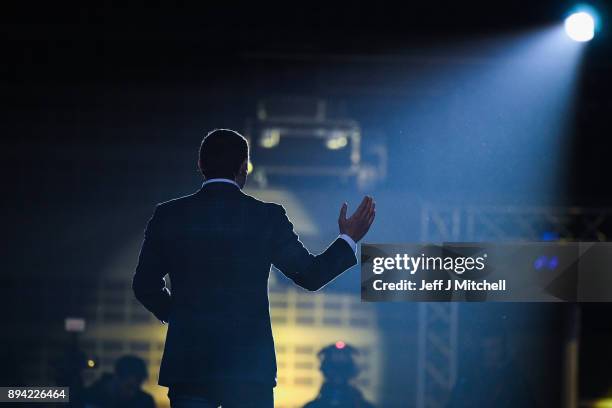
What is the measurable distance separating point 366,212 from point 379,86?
221 inches

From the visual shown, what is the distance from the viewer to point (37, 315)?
10609 mm

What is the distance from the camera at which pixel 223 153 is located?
308 cm

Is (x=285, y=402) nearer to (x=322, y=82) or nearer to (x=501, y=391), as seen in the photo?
(x=322, y=82)

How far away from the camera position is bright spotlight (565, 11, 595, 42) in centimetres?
635

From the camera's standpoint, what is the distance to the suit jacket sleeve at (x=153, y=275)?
310 centimetres

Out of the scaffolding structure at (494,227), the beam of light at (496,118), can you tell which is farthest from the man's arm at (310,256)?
the scaffolding structure at (494,227)

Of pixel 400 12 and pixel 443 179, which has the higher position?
pixel 400 12

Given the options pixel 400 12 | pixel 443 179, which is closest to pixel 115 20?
pixel 400 12

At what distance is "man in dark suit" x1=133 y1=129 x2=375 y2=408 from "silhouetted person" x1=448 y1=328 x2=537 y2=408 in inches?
124

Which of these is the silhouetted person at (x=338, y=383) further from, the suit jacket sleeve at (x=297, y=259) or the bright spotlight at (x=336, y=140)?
the suit jacket sleeve at (x=297, y=259)

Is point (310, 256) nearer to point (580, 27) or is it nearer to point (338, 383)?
point (338, 383)

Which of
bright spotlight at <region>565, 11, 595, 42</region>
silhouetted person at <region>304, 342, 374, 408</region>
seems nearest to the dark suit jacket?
silhouetted person at <region>304, 342, 374, 408</region>

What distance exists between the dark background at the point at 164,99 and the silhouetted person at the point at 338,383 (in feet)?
8.29

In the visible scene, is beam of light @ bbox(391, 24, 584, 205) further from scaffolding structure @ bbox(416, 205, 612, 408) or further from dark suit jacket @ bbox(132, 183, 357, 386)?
dark suit jacket @ bbox(132, 183, 357, 386)
